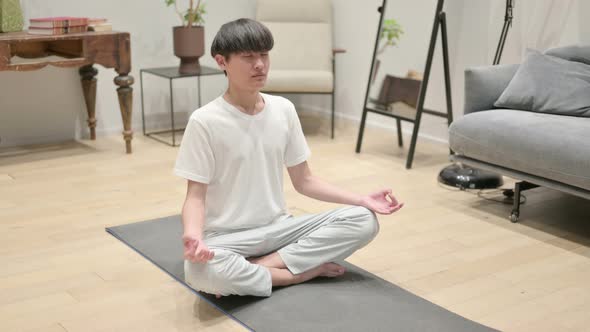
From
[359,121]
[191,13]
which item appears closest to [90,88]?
[191,13]

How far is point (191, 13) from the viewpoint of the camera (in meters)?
4.34

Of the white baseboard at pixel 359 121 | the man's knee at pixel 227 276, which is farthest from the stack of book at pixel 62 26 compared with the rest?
the man's knee at pixel 227 276

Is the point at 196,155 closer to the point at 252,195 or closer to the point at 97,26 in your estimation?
the point at 252,195

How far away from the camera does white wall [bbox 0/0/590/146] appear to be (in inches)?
159

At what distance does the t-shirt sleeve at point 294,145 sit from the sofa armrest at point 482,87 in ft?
4.00

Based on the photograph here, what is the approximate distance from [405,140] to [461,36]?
73cm

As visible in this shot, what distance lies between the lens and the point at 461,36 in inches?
162

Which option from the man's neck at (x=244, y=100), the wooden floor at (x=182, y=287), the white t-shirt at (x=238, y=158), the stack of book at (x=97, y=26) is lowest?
the wooden floor at (x=182, y=287)

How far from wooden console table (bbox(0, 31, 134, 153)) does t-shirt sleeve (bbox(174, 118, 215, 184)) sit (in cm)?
186

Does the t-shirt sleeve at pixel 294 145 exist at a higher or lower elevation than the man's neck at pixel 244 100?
lower

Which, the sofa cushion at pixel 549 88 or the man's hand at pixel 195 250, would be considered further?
the sofa cushion at pixel 549 88

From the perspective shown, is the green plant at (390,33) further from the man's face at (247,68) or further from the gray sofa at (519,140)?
the man's face at (247,68)

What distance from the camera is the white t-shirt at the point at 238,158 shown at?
2.07 m

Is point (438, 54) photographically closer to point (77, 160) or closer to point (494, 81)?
point (494, 81)
